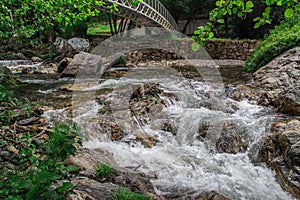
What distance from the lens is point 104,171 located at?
108 inches

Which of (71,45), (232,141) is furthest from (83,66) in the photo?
(71,45)

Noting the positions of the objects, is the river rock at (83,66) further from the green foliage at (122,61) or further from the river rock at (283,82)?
the river rock at (283,82)

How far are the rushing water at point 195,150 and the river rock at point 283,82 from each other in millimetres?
317

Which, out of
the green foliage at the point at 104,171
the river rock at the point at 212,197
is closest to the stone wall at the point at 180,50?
the green foliage at the point at 104,171

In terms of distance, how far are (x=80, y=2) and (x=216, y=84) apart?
5.44m

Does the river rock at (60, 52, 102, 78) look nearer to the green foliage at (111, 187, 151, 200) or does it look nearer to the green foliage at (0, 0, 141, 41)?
the green foliage at (0, 0, 141, 41)

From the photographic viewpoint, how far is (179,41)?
15695 mm

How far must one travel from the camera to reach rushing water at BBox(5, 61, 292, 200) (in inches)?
123

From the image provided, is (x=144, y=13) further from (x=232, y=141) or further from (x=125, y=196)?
(x=125, y=196)

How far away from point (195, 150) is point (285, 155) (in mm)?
1317

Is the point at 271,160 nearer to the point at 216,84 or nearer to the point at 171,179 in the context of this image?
the point at 171,179

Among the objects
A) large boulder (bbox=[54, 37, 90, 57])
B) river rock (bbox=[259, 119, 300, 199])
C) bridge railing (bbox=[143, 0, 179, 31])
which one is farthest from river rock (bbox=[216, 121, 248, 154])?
large boulder (bbox=[54, 37, 90, 57])

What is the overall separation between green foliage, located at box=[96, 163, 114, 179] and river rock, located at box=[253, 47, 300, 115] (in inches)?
140

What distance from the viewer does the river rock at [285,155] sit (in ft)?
9.48
